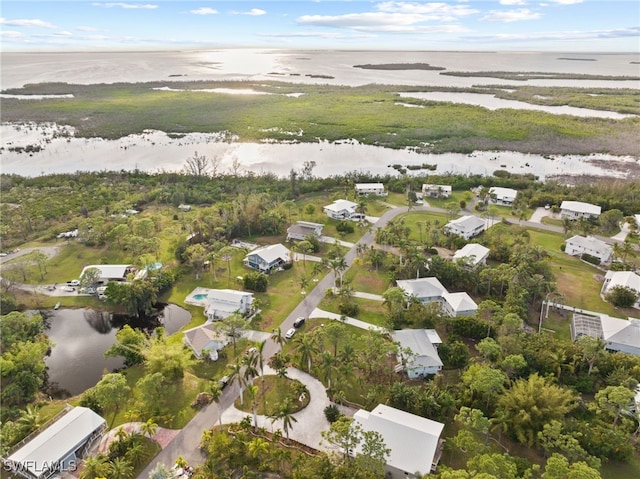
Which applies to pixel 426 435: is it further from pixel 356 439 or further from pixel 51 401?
pixel 51 401

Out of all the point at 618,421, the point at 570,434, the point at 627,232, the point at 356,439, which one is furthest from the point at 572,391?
the point at 627,232

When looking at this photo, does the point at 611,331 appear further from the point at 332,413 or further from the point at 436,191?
the point at 436,191

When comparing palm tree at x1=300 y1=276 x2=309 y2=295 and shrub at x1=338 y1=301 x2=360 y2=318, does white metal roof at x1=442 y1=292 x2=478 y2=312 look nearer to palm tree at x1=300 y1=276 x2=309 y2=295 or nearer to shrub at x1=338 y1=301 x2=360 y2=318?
shrub at x1=338 y1=301 x2=360 y2=318

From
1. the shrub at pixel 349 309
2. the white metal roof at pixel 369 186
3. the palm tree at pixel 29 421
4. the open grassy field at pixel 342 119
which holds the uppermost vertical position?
the open grassy field at pixel 342 119

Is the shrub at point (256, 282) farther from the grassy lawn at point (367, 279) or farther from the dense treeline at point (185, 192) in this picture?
the dense treeline at point (185, 192)

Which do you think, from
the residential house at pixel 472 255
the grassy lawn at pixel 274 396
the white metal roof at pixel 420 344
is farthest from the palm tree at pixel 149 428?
the residential house at pixel 472 255

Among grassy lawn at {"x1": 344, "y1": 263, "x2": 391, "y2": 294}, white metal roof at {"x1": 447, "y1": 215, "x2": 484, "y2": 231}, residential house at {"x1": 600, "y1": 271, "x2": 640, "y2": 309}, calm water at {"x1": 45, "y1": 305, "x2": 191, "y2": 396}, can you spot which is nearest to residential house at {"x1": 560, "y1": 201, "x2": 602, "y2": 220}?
white metal roof at {"x1": 447, "y1": 215, "x2": 484, "y2": 231}
